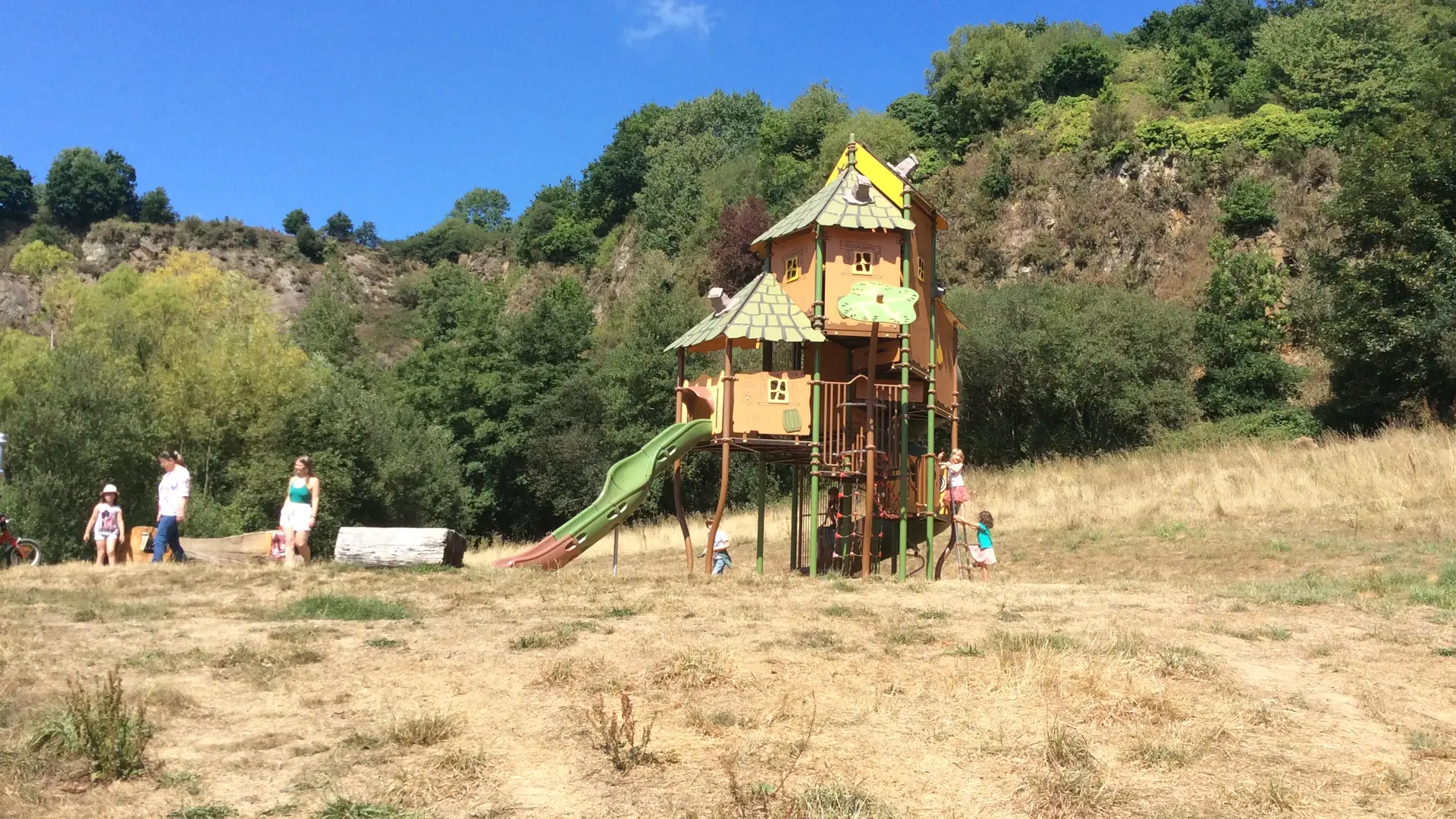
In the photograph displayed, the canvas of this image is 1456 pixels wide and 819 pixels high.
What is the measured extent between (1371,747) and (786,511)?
26.8 m

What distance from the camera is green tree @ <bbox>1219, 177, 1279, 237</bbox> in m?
45.1

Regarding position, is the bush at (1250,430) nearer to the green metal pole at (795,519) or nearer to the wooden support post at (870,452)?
the green metal pole at (795,519)

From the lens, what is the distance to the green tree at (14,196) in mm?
107875

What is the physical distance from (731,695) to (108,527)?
14.0m

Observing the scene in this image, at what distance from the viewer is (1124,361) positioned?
3784 cm

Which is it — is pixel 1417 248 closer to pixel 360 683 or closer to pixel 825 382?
pixel 825 382

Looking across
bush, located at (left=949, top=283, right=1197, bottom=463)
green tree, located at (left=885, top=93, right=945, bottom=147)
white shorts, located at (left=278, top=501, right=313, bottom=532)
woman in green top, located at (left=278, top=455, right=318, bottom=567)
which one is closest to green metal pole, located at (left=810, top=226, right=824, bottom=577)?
woman in green top, located at (left=278, top=455, right=318, bottom=567)

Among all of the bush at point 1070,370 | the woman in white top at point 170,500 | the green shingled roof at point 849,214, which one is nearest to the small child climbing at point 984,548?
the green shingled roof at point 849,214

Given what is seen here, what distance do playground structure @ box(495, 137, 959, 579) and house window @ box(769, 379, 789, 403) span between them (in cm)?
2

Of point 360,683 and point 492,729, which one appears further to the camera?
point 360,683

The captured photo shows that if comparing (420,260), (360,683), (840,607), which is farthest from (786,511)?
(420,260)

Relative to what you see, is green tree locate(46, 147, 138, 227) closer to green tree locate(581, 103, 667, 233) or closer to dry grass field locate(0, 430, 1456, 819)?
green tree locate(581, 103, 667, 233)

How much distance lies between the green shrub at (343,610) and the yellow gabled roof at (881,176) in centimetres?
1093

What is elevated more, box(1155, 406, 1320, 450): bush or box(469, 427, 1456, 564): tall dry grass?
box(1155, 406, 1320, 450): bush
